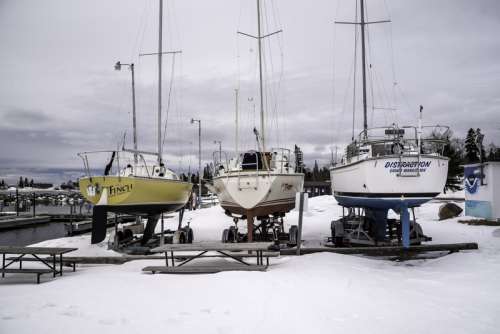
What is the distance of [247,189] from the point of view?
10.8 metres

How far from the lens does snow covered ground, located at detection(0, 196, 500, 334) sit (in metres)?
4.03

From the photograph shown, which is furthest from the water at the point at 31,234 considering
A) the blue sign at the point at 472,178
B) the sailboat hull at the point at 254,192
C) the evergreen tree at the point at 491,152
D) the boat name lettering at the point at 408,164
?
the evergreen tree at the point at 491,152

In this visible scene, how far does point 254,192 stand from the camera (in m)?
10.8

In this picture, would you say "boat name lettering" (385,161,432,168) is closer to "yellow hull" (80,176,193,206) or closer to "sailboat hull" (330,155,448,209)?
"sailboat hull" (330,155,448,209)

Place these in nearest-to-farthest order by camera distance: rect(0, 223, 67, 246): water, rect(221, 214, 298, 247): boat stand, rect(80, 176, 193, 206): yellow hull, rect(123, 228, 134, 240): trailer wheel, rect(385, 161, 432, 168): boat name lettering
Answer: rect(385, 161, 432, 168): boat name lettering, rect(221, 214, 298, 247): boat stand, rect(80, 176, 193, 206): yellow hull, rect(123, 228, 134, 240): trailer wheel, rect(0, 223, 67, 246): water

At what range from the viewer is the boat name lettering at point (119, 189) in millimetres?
10977

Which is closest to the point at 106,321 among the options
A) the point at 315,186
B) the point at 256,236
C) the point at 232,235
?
the point at 232,235

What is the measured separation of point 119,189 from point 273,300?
7651 millimetres

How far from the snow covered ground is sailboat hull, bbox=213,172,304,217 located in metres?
3.33

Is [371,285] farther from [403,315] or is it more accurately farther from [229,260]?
[229,260]

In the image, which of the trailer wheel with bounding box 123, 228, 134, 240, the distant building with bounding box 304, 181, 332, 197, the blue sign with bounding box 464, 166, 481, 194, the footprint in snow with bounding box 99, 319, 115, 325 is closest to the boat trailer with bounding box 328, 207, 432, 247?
the blue sign with bounding box 464, 166, 481, 194

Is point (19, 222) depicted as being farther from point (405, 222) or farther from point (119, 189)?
point (405, 222)

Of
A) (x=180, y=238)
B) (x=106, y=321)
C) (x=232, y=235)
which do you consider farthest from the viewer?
(x=180, y=238)

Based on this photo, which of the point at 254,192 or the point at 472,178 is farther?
the point at 472,178
